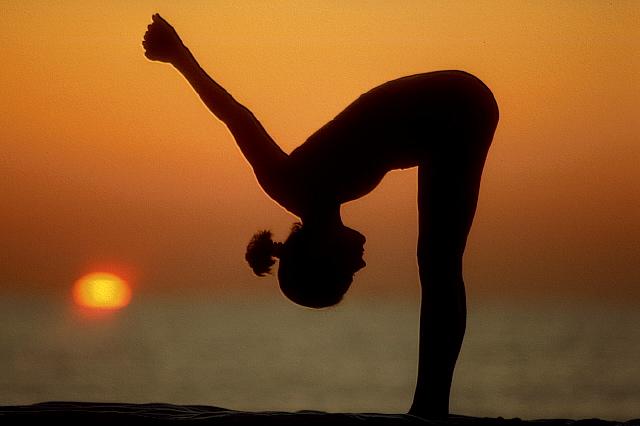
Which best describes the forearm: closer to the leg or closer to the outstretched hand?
the outstretched hand

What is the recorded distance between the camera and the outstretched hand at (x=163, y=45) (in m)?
2.13

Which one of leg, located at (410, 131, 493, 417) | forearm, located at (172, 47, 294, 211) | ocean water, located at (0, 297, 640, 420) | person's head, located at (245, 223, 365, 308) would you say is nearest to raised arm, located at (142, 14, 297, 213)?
forearm, located at (172, 47, 294, 211)

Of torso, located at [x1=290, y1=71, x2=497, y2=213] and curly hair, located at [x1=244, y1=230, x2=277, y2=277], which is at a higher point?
torso, located at [x1=290, y1=71, x2=497, y2=213]

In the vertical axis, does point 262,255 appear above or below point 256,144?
below

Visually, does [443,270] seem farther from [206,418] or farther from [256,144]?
[206,418]

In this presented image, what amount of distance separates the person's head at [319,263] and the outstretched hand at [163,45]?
0.53 m

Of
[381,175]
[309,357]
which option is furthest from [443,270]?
[309,357]

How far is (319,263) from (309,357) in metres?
2.79

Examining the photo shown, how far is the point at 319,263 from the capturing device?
1.88 metres

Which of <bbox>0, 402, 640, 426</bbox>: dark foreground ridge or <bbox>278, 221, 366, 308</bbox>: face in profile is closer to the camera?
<bbox>0, 402, 640, 426</bbox>: dark foreground ridge

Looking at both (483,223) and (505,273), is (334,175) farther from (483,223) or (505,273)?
(483,223)

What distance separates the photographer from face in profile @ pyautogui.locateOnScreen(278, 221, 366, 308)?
1881mm

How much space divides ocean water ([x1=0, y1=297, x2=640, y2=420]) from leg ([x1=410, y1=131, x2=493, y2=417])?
1669 millimetres

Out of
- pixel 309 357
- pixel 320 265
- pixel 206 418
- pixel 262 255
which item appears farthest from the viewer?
pixel 309 357
